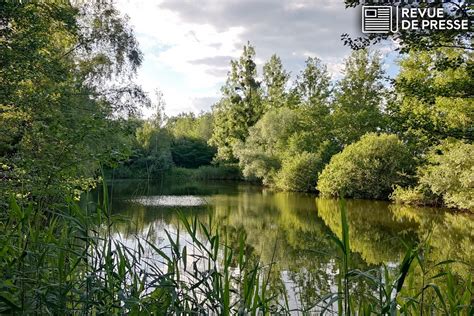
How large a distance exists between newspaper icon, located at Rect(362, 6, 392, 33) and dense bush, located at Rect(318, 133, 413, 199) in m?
16.8

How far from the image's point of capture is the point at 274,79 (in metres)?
40.8

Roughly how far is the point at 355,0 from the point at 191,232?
176 inches

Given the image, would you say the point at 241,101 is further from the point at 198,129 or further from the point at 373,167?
the point at 373,167

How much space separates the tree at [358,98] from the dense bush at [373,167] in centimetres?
554

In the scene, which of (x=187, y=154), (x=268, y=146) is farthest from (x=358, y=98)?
(x=187, y=154)

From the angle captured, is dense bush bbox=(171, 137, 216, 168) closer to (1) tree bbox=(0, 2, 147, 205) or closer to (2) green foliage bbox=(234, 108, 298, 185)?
(2) green foliage bbox=(234, 108, 298, 185)

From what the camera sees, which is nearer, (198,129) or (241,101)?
(241,101)

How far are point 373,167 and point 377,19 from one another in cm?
1708

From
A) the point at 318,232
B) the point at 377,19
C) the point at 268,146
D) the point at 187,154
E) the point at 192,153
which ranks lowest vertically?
the point at 318,232

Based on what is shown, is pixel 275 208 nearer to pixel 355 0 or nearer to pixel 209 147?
pixel 355 0

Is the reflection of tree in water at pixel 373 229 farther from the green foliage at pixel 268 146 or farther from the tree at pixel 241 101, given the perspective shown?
the tree at pixel 241 101

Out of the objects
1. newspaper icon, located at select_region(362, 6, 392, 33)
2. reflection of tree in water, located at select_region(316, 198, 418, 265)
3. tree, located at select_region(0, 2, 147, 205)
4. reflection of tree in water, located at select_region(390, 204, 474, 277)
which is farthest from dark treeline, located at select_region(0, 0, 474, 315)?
reflection of tree in water, located at select_region(316, 198, 418, 265)

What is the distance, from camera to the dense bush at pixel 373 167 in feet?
71.5

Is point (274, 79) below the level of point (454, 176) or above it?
above
